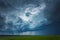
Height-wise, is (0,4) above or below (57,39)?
above

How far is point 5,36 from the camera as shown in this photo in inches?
476

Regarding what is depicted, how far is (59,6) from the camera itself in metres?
12.1

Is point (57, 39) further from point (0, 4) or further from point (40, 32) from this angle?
point (0, 4)

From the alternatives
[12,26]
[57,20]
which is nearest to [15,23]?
[12,26]

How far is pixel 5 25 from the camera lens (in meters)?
12.1

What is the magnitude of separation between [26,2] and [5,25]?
0.67m

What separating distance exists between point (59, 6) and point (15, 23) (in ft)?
3.33

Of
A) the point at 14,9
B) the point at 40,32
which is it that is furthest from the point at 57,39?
the point at 14,9

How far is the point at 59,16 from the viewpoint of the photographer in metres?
12.1

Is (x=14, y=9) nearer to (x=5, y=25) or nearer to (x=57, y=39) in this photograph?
(x=5, y=25)

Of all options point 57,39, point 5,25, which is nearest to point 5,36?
point 5,25

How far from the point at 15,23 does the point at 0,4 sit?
52cm

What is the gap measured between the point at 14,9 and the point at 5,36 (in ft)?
2.01

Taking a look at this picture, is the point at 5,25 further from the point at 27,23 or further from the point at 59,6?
the point at 59,6
